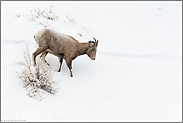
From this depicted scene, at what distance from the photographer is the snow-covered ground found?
379 centimetres

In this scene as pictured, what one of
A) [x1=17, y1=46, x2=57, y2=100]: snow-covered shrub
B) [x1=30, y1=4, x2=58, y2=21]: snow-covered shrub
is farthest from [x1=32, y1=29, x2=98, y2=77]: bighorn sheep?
[x1=30, y1=4, x2=58, y2=21]: snow-covered shrub

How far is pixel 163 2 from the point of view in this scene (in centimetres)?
963

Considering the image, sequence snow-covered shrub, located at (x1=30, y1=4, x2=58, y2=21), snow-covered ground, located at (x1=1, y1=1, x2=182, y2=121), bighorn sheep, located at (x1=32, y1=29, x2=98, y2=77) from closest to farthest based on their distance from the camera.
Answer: snow-covered ground, located at (x1=1, y1=1, x2=182, y2=121) → bighorn sheep, located at (x1=32, y1=29, x2=98, y2=77) → snow-covered shrub, located at (x1=30, y1=4, x2=58, y2=21)

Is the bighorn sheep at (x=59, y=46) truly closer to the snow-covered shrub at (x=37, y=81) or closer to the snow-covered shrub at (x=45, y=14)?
the snow-covered shrub at (x=37, y=81)

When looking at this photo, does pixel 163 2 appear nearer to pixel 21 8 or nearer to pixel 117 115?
pixel 21 8

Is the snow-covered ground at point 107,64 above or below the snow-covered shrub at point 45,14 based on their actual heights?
below

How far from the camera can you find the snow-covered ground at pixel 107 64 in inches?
149

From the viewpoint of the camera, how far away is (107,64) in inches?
239

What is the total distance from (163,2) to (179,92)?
20.5ft

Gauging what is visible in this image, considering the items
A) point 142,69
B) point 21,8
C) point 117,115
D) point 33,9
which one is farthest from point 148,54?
point 21,8

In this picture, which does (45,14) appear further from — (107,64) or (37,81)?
(37,81)

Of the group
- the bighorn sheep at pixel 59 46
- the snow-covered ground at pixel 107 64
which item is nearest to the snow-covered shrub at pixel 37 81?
the snow-covered ground at pixel 107 64

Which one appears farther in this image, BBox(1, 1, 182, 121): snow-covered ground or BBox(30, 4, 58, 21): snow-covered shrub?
BBox(30, 4, 58, 21): snow-covered shrub

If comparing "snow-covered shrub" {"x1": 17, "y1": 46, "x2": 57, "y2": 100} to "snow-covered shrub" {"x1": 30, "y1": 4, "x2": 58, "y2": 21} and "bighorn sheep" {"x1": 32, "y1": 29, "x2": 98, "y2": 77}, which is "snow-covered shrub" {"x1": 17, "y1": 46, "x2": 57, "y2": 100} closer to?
"bighorn sheep" {"x1": 32, "y1": 29, "x2": 98, "y2": 77}
